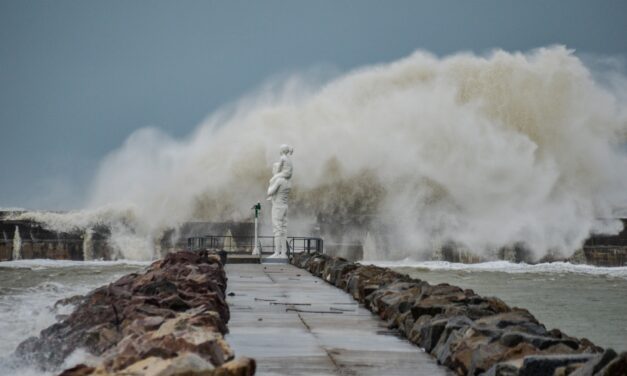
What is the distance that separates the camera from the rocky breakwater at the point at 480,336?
3.93 metres

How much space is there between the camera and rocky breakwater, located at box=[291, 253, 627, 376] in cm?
393

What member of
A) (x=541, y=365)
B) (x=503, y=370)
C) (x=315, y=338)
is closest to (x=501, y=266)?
(x=315, y=338)

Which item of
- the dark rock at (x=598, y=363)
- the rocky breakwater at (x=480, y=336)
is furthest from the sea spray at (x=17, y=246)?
the dark rock at (x=598, y=363)

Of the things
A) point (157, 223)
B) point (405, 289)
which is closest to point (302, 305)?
point (405, 289)

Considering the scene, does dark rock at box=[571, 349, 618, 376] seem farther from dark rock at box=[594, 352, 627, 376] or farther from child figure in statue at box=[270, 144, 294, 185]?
child figure in statue at box=[270, 144, 294, 185]

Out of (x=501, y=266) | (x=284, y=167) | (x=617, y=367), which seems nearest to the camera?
(x=617, y=367)

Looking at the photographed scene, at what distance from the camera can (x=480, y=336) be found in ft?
17.1

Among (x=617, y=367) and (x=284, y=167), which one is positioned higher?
(x=284, y=167)

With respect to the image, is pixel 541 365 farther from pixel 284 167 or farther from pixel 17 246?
pixel 17 246

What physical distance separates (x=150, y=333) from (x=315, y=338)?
1.55 meters

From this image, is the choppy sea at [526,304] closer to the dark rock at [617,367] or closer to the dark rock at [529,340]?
the dark rock at [529,340]

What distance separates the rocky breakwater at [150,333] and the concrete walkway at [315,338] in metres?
0.32

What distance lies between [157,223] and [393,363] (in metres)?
33.7

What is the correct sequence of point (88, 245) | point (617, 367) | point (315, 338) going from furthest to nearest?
point (88, 245)
point (315, 338)
point (617, 367)
